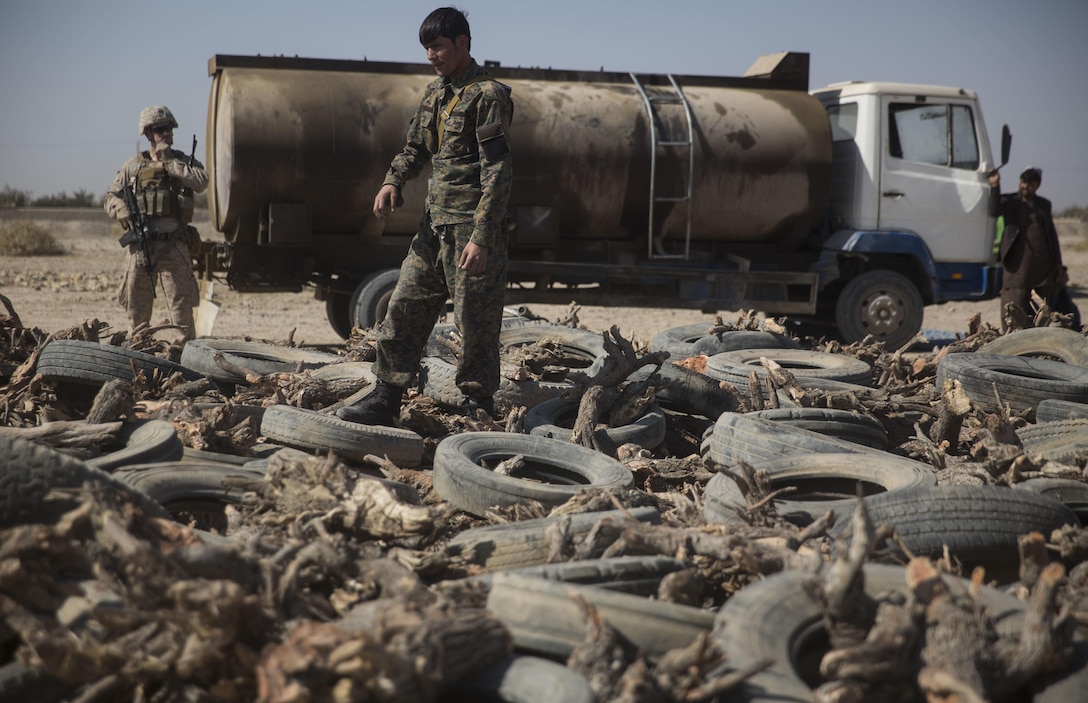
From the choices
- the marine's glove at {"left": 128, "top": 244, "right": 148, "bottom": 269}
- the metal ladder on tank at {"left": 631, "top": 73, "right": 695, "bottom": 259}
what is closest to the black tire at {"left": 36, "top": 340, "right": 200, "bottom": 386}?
the marine's glove at {"left": 128, "top": 244, "right": 148, "bottom": 269}

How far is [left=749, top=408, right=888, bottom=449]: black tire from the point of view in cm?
491

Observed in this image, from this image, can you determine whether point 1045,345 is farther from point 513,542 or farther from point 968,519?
point 513,542

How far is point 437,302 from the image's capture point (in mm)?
5008

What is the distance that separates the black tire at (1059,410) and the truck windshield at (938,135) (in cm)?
608

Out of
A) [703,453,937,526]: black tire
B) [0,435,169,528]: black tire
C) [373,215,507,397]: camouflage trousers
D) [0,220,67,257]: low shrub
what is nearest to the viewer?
[0,435,169,528]: black tire

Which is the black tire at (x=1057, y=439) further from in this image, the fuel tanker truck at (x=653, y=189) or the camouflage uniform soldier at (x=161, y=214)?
the camouflage uniform soldier at (x=161, y=214)

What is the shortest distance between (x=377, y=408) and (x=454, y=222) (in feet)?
3.40

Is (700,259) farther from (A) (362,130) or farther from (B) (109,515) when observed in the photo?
(B) (109,515)

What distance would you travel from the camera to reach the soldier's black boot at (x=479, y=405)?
204 inches

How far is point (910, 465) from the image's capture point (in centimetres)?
414

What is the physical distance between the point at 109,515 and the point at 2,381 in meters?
3.39

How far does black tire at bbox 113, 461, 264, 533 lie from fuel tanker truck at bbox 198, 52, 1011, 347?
18.0ft

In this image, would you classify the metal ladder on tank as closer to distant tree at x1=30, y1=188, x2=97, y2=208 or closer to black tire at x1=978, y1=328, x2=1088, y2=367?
black tire at x1=978, y1=328, x2=1088, y2=367

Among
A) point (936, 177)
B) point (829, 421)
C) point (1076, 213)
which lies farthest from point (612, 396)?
point (1076, 213)
